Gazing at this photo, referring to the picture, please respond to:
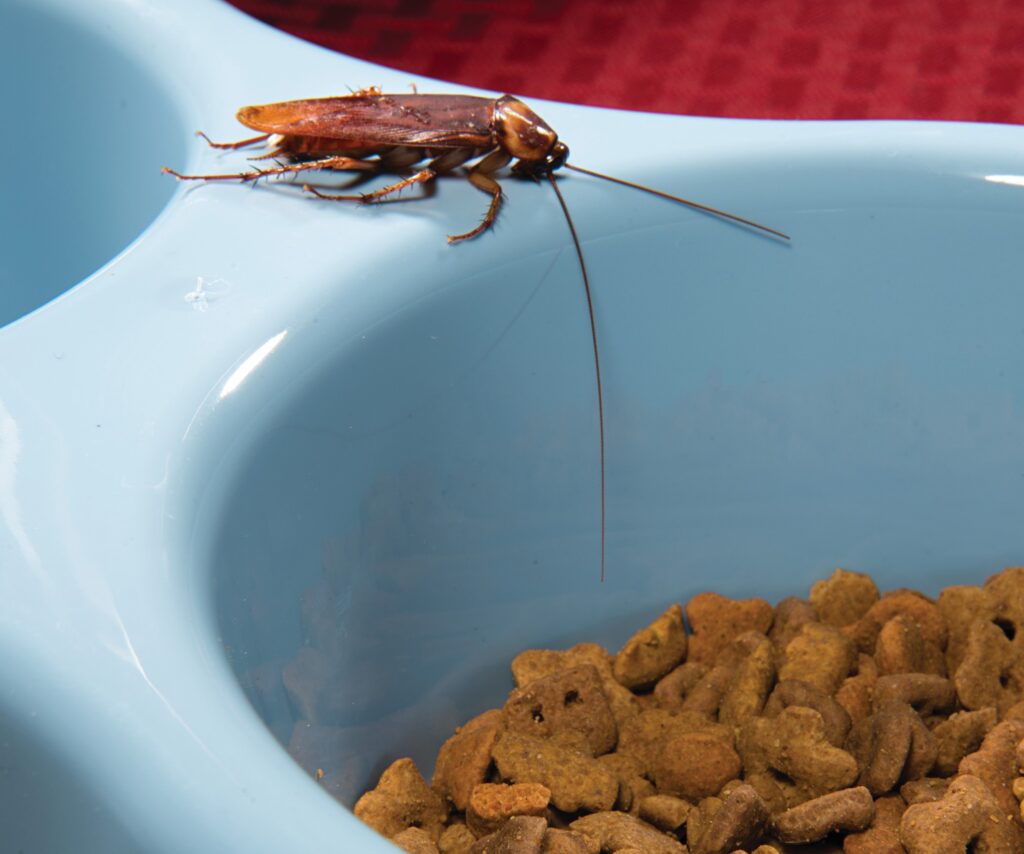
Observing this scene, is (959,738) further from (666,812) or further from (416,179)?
(416,179)

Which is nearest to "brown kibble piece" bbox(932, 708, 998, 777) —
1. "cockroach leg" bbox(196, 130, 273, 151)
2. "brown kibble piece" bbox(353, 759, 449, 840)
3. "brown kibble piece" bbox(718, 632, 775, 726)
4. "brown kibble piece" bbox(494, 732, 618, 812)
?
"brown kibble piece" bbox(718, 632, 775, 726)

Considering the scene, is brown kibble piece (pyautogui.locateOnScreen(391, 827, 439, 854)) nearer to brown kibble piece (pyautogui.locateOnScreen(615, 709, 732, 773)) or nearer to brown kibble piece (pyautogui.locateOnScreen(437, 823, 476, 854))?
brown kibble piece (pyautogui.locateOnScreen(437, 823, 476, 854))

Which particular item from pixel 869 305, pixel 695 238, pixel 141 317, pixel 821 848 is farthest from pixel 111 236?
pixel 821 848

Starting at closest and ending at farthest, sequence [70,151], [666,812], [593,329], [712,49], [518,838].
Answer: [518,838] → [666,812] → [593,329] → [70,151] → [712,49]

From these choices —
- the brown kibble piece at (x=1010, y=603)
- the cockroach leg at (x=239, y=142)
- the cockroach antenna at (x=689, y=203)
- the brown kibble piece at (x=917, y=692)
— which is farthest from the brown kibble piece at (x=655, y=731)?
the cockroach leg at (x=239, y=142)

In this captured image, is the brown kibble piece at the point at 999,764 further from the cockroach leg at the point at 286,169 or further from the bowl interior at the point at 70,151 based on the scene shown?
the bowl interior at the point at 70,151

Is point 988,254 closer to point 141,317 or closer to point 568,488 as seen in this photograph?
point 568,488

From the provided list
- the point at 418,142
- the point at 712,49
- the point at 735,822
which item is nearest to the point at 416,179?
the point at 418,142
